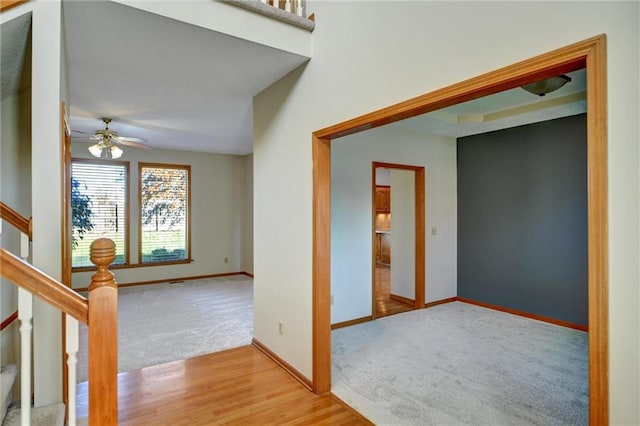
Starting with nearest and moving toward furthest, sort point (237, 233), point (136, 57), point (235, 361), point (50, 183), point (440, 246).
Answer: point (50, 183) < point (136, 57) < point (235, 361) < point (440, 246) < point (237, 233)

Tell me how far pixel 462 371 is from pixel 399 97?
7.87 ft

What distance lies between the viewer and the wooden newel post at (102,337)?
1226 mm

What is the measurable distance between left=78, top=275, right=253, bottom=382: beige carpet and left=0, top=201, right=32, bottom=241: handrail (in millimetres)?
1468

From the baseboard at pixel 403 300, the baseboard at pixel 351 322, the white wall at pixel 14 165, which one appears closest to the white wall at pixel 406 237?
the baseboard at pixel 403 300

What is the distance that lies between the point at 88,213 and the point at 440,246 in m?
5.88

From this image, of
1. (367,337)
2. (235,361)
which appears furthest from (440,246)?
(235,361)

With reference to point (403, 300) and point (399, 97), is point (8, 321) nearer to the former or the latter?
point (399, 97)

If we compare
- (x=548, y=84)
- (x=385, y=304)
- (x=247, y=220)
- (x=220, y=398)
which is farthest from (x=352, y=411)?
(x=247, y=220)

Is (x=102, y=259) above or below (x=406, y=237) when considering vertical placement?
above

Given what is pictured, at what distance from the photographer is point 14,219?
6.98 ft

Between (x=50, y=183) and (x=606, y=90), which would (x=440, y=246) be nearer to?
(x=606, y=90)

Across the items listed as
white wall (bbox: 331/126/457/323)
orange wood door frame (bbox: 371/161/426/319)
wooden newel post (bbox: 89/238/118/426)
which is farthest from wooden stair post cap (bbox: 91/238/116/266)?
orange wood door frame (bbox: 371/161/426/319)

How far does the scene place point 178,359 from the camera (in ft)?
10.9

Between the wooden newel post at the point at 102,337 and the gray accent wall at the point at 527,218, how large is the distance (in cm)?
467
